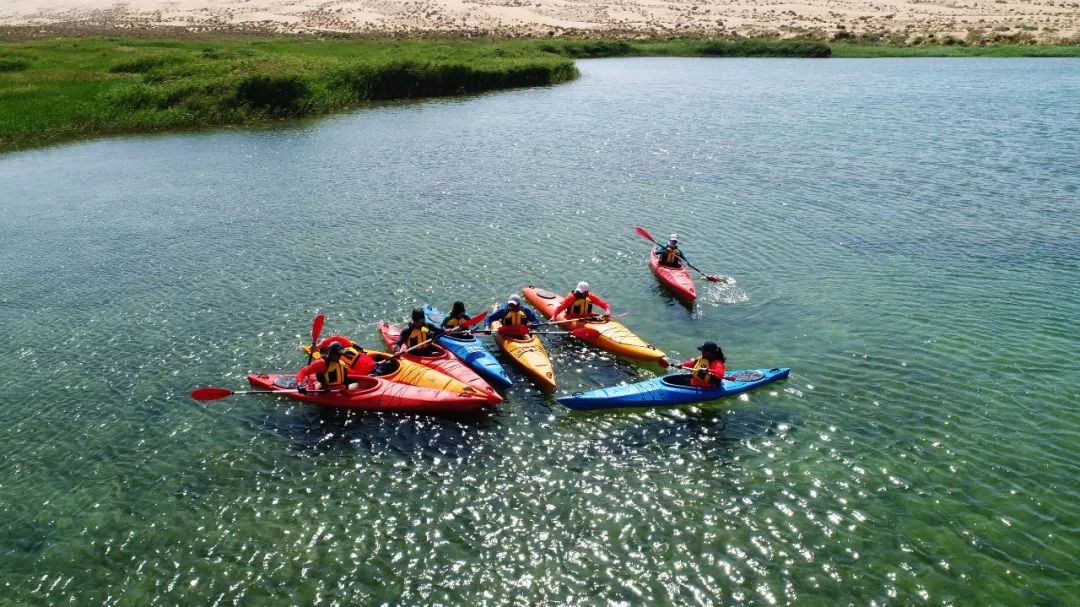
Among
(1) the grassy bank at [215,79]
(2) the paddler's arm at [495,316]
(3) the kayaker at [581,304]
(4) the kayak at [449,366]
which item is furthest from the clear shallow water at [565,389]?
(1) the grassy bank at [215,79]

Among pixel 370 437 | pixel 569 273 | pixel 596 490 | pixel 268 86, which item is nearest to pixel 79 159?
pixel 268 86

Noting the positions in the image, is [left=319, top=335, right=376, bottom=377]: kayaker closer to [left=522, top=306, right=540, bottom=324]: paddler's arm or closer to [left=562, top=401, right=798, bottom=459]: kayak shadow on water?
[left=522, top=306, right=540, bottom=324]: paddler's arm

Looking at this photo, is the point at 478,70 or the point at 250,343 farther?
Answer: the point at 478,70

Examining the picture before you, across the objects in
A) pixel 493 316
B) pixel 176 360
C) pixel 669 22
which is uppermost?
pixel 669 22

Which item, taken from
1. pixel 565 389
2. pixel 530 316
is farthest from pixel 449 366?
pixel 530 316

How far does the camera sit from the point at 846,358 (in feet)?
57.1

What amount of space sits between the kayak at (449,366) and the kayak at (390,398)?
0.31m

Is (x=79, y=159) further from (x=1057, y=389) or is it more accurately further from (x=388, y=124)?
(x=1057, y=389)

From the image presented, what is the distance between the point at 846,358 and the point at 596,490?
792cm

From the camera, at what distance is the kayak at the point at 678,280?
2091 cm

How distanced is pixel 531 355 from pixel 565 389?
1.29m

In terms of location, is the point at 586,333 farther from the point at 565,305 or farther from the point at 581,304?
the point at 565,305

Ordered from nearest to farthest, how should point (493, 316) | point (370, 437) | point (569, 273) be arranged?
point (370, 437)
point (493, 316)
point (569, 273)

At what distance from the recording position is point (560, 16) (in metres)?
101
